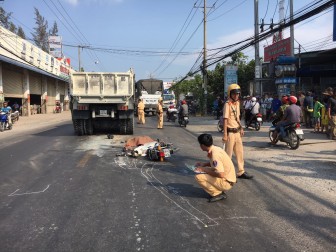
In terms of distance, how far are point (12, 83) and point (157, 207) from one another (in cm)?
2854

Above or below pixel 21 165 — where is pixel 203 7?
above

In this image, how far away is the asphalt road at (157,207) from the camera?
3.83 metres

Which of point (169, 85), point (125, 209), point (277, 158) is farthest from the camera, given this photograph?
point (169, 85)

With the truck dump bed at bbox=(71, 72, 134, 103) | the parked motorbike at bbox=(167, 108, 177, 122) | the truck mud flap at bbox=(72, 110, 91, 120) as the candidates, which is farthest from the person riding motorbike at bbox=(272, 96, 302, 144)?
the parked motorbike at bbox=(167, 108, 177, 122)

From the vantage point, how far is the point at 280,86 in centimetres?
1892

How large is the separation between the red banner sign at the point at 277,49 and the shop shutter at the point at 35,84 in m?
22.9

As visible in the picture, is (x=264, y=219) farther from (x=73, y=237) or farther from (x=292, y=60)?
(x=292, y=60)

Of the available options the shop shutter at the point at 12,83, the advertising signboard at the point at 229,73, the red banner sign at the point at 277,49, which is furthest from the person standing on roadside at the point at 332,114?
the shop shutter at the point at 12,83

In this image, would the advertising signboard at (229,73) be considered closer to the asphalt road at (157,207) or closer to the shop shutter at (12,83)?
the asphalt road at (157,207)

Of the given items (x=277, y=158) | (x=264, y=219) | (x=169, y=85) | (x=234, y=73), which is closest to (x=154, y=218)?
(x=264, y=219)

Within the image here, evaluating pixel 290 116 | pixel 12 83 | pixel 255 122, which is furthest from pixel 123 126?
pixel 12 83

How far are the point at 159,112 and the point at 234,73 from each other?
30.2ft

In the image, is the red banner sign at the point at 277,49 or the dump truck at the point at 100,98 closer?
the dump truck at the point at 100,98

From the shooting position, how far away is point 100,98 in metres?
13.6
